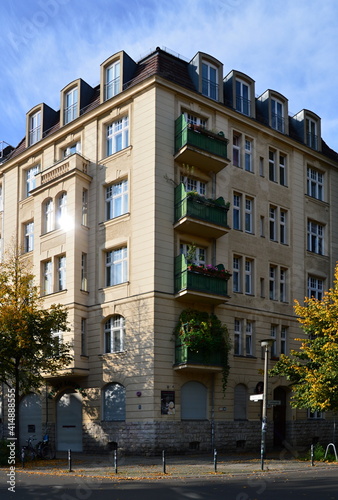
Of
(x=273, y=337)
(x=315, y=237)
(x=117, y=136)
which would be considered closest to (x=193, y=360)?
(x=273, y=337)

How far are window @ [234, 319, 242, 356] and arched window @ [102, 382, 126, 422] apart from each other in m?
6.33

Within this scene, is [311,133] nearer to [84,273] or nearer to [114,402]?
[84,273]

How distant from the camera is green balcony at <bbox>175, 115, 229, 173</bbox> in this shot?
3284 centimetres

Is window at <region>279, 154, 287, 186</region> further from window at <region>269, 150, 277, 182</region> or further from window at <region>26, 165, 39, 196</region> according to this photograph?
window at <region>26, 165, 39, 196</region>

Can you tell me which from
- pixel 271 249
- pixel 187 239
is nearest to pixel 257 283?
pixel 271 249

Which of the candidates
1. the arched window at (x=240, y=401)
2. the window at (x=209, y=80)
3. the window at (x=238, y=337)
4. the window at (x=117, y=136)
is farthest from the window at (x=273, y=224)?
the window at (x=117, y=136)

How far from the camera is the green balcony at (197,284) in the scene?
1232 inches

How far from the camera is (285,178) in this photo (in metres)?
39.5

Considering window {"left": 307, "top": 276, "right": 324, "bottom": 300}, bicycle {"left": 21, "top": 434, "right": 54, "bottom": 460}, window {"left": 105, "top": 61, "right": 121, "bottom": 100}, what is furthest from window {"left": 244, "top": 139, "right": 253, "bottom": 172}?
bicycle {"left": 21, "top": 434, "right": 54, "bottom": 460}

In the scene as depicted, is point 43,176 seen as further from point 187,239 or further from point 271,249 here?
point 271,249

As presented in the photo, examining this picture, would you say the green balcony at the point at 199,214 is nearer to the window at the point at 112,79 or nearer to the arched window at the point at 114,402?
the window at the point at 112,79

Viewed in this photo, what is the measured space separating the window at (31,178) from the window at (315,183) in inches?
641

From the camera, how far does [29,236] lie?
4066 centimetres

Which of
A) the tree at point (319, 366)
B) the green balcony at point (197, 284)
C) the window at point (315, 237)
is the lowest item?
the tree at point (319, 366)
